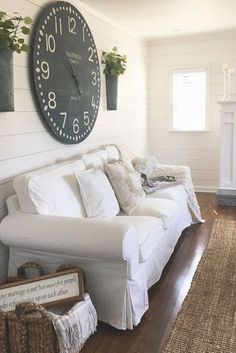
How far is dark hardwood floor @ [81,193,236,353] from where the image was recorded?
6.95ft

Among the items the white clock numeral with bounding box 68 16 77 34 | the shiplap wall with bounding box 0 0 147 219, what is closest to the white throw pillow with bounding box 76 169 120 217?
the shiplap wall with bounding box 0 0 147 219

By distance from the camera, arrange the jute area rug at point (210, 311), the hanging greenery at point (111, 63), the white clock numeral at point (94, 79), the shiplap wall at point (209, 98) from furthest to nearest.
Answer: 1. the shiplap wall at point (209, 98)
2. the hanging greenery at point (111, 63)
3. the white clock numeral at point (94, 79)
4. the jute area rug at point (210, 311)

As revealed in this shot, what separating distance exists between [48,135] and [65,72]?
23.5 inches

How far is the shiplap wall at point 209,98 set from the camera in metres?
5.27

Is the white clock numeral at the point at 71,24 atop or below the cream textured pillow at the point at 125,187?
atop

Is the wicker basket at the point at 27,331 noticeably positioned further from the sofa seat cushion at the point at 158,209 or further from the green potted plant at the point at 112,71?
the green potted plant at the point at 112,71

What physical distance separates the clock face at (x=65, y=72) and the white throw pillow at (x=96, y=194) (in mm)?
535

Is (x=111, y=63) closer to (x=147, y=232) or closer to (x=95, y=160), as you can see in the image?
(x=95, y=160)

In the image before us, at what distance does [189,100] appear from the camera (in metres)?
5.57

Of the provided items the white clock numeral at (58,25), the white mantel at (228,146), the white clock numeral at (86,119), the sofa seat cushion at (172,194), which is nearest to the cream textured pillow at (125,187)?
the sofa seat cushion at (172,194)

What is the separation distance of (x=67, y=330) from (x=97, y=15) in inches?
127

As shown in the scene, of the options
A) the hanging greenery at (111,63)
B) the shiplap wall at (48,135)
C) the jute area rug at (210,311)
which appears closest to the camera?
the jute area rug at (210,311)

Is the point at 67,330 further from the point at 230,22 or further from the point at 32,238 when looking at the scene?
the point at 230,22

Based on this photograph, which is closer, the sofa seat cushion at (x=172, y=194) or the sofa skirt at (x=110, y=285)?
the sofa skirt at (x=110, y=285)
